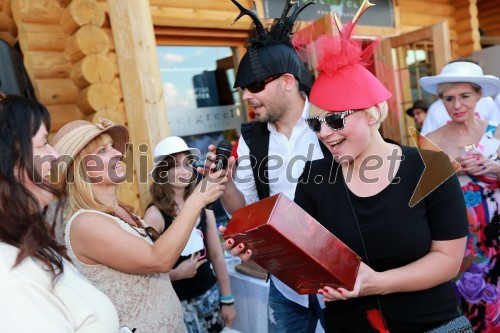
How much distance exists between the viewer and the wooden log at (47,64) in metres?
3.33

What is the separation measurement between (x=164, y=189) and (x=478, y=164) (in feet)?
6.36

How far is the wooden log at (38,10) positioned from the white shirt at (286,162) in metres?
2.38

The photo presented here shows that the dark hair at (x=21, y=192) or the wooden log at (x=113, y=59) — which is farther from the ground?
the wooden log at (x=113, y=59)

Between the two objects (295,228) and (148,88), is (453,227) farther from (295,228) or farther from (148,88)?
(148,88)

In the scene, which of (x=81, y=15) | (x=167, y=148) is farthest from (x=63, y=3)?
(x=167, y=148)

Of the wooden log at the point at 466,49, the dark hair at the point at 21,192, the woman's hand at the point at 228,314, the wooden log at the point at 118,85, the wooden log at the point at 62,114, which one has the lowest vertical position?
the woman's hand at the point at 228,314

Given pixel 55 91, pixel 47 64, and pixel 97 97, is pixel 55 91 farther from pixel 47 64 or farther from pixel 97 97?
pixel 97 97

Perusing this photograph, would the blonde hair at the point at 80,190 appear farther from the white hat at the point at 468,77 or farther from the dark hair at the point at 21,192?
the white hat at the point at 468,77

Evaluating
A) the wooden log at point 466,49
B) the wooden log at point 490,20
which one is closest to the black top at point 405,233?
the wooden log at point 466,49

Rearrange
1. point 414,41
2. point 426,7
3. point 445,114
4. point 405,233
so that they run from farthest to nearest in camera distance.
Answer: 1. point 426,7
2. point 414,41
3. point 445,114
4. point 405,233

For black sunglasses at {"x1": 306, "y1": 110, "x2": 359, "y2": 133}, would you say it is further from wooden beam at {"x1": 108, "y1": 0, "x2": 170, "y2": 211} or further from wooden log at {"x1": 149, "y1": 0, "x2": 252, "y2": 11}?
wooden log at {"x1": 149, "y1": 0, "x2": 252, "y2": 11}

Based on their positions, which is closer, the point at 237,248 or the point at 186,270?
the point at 237,248

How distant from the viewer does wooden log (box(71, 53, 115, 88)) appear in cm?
327

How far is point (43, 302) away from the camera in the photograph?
0.96 m
